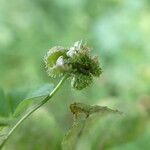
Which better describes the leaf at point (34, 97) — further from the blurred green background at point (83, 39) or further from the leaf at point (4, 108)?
the blurred green background at point (83, 39)

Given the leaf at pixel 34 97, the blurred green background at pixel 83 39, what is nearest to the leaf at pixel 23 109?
the leaf at pixel 34 97

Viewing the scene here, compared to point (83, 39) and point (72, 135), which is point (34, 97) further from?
point (83, 39)

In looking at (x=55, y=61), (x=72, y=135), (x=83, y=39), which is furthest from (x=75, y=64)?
(x=83, y=39)

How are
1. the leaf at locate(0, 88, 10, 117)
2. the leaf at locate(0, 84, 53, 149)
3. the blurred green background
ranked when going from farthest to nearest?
the blurred green background < the leaf at locate(0, 88, 10, 117) < the leaf at locate(0, 84, 53, 149)

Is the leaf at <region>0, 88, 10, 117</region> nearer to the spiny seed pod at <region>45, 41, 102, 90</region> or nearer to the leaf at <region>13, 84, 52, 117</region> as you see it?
the leaf at <region>13, 84, 52, 117</region>

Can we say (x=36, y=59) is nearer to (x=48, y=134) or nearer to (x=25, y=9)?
(x=25, y=9)

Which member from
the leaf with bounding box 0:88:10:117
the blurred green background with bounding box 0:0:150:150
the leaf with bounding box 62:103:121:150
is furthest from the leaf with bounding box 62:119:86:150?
the blurred green background with bounding box 0:0:150:150
